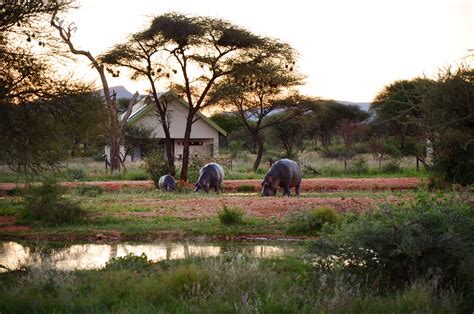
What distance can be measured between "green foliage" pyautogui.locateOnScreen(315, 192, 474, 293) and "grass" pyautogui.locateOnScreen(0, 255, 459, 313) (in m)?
0.39

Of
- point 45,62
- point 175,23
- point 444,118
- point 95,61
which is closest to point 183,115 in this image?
point 95,61

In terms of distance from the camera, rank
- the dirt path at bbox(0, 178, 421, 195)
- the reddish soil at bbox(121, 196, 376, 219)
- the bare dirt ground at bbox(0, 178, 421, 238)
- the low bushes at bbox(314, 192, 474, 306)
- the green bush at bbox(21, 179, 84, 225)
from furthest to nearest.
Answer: the dirt path at bbox(0, 178, 421, 195) < the reddish soil at bbox(121, 196, 376, 219) < the bare dirt ground at bbox(0, 178, 421, 238) < the green bush at bbox(21, 179, 84, 225) < the low bushes at bbox(314, 192, 474, 306)

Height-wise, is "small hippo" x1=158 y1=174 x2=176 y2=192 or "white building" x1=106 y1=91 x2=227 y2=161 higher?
"white building" x1=106 y1=91 x2=227 y2=161

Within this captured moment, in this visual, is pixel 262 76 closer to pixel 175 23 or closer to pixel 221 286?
pixel 175 23

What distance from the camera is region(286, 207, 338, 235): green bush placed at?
568 inches

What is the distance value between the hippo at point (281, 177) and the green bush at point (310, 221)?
345 inches

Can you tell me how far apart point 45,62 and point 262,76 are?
17.9 meters

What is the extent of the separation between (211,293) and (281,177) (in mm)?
16087

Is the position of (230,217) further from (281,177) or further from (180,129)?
(180,129)

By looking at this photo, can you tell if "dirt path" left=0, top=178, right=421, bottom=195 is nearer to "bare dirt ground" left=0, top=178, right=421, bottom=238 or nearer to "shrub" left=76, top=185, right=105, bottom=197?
"shrub" left=76, top=185, right=105, bottom=197

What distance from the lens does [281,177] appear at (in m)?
24.2

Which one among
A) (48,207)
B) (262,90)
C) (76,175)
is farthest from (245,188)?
(262,90)

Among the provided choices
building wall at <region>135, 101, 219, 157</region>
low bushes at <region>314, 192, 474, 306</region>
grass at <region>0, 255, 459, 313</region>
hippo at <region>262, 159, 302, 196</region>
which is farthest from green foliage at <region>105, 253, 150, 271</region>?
building wall at <region>135, 101, 219, 157</region>

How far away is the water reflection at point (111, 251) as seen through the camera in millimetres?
11883
